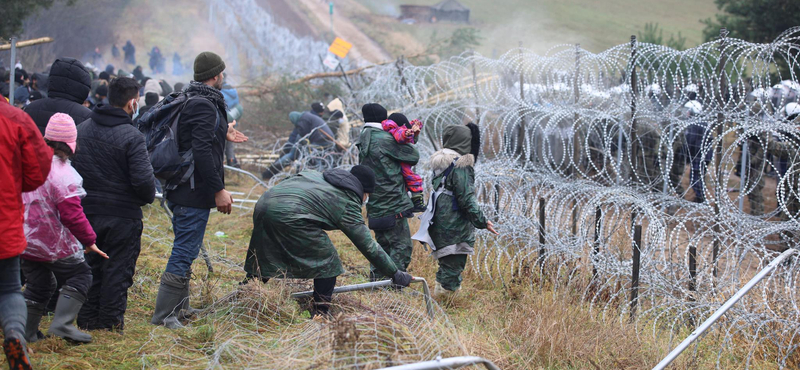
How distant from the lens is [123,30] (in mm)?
32719

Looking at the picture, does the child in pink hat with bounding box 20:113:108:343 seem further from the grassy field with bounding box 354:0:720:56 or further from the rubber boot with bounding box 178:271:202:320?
the grassy field with bounding box 354:0:720:56

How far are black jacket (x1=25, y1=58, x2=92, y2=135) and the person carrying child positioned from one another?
2.17 metres

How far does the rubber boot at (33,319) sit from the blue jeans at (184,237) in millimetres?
668

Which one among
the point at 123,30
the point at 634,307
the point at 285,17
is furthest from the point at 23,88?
the point at 285,17

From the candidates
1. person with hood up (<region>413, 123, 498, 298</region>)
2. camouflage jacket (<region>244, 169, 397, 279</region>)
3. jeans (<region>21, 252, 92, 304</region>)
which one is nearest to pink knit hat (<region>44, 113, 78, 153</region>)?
jeans (<region>21, 252, 92, 304</region>)

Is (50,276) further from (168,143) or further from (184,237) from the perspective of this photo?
(168,143)

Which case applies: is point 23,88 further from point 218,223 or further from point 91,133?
point 91,133

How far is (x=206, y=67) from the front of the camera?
3717 millimetres

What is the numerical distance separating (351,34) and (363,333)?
34092mm

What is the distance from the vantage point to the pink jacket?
3.08 metres

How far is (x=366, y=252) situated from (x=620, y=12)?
43033mm

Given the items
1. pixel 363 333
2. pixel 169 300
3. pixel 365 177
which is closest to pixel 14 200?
pixel 169 300

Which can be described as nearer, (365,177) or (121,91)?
(121,91)

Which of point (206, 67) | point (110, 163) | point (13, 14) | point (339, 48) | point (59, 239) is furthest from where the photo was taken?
point (13, 14)
